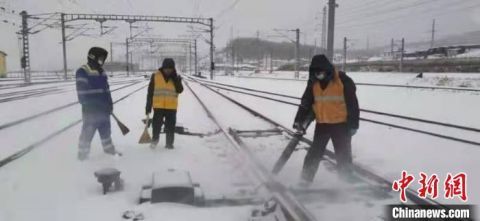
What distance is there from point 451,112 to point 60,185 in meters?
13.6

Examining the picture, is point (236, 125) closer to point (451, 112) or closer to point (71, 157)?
point (71, 157)

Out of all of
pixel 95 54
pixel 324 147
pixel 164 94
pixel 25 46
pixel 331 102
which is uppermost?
pixel 25 46

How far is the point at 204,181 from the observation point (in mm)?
6379

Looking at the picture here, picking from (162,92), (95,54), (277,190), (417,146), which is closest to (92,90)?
(95,54)

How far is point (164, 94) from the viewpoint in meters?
8.48

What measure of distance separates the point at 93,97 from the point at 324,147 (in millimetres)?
3890

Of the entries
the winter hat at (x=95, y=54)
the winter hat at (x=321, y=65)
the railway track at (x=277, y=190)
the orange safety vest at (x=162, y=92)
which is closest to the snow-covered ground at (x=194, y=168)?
the railway track at (x=277, y=190)

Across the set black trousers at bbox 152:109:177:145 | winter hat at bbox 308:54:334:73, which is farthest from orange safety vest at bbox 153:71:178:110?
winter hat at bbox 308:54:334:73

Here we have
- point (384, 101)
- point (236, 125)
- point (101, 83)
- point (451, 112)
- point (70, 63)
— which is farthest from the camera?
point (70, 63)

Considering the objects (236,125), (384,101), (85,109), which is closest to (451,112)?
(384,101)

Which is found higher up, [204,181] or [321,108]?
[321,108]

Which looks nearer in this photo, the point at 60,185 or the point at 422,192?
the point at 422,192

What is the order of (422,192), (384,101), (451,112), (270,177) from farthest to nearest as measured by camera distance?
(384,101), (451,112), (270,177), (422,192)

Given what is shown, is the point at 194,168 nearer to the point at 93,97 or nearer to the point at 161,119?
the point at 161,119
